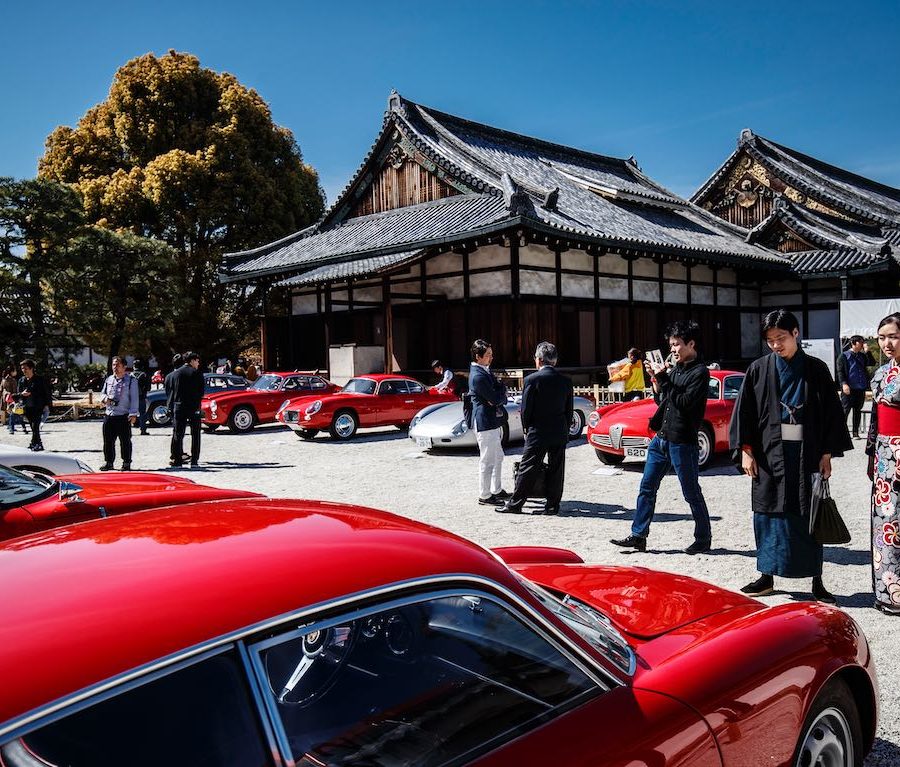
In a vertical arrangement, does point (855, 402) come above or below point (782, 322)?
below

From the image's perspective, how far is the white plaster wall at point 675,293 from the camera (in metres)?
22.8

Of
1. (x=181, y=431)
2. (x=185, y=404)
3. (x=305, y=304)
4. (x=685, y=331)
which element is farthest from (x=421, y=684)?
(x=305, y=304)

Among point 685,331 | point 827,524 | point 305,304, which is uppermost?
point 305,304

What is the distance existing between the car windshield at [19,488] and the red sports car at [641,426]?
697 centimetres

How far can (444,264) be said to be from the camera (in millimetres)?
20625

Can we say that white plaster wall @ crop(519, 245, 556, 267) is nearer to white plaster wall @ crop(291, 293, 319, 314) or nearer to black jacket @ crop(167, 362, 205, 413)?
white plaster wall @ crop(291, 293, 319, 314)

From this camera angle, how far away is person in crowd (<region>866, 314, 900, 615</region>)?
14.3ft

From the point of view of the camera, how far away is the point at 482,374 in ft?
25.5

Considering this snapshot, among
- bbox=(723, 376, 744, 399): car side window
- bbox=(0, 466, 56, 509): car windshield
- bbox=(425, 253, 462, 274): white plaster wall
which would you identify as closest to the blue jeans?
bbox=(0, 466, 56, 509): car windshield

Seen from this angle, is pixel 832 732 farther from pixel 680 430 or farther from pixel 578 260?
pixel 578 260

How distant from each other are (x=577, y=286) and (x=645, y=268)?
3223mm

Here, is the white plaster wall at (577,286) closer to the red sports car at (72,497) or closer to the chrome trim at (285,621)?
the red sports car at (72,497)

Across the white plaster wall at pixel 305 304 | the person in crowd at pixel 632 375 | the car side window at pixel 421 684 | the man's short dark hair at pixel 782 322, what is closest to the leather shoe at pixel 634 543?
the man's short dark hair at pixel 782 322

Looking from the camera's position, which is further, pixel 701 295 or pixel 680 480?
pixel 701 295
